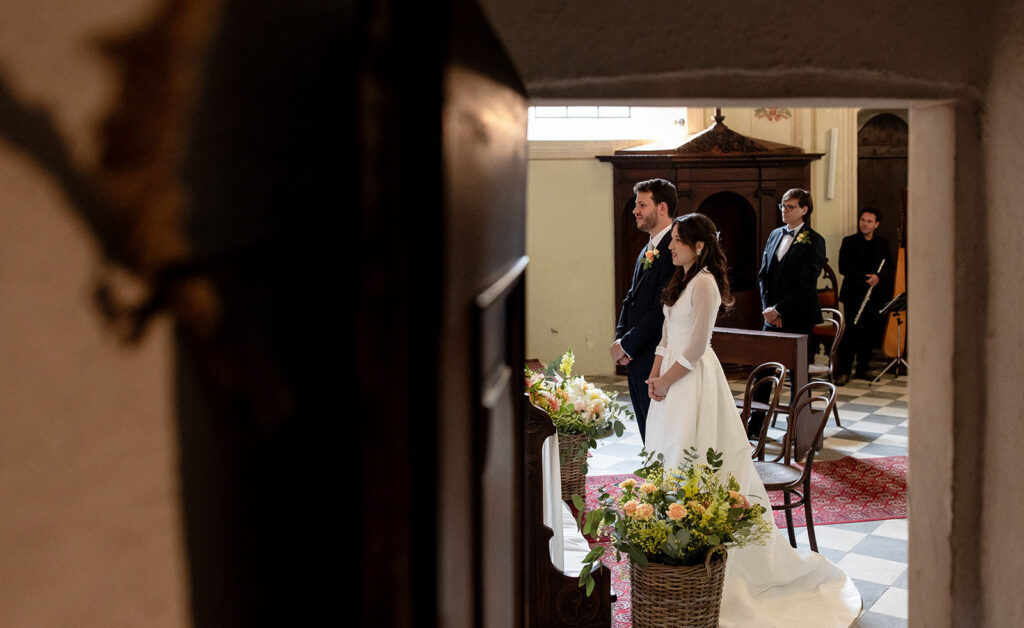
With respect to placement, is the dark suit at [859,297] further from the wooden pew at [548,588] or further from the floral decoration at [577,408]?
the wooden pew at [548,588]

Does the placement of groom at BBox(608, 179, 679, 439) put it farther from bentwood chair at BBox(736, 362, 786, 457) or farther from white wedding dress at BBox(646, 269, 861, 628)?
bentwood chair at BBox(736, 362, 786, 457)

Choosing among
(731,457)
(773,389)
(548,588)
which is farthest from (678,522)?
(773,389)

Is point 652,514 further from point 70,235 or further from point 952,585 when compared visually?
point 70,235

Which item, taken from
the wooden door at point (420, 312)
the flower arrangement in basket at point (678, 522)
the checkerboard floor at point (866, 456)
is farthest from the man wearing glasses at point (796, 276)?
the wooden door at point (420, 312)

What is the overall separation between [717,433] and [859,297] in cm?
680

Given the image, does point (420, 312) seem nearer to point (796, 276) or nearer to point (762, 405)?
point (762, 405)

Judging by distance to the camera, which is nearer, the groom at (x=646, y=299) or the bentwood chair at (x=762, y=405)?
the bentwood chair at (x=762, y=405)

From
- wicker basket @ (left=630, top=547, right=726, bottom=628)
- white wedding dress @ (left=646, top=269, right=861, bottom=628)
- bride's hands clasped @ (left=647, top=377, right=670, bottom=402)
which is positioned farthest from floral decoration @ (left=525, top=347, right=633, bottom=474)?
wicker basket @ (left=630, top=547, right=726, bottom=628)

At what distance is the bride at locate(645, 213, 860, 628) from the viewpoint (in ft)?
12.8

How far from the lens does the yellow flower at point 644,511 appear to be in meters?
3.15

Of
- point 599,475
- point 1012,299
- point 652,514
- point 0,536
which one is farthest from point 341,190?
point 599,475

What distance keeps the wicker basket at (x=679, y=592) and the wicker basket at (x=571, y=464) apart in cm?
168

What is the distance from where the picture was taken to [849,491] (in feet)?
18.9

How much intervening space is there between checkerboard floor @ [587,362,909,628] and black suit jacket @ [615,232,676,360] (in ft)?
4.44
